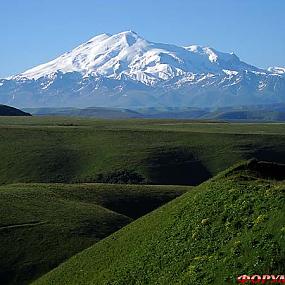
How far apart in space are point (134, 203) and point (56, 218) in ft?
45.9

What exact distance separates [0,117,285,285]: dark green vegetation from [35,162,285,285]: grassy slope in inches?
3.0

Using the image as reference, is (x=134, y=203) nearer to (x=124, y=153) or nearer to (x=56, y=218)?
(x=56, y=218)

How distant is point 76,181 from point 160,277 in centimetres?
7166

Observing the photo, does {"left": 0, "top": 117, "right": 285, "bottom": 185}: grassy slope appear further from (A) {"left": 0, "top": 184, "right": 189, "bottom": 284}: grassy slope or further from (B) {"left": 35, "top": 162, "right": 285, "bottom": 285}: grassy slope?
(B) {"left": 35, "top": 162, "right": 285, "bottom": 285}: grassy slope

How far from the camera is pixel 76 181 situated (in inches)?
Result: 3954

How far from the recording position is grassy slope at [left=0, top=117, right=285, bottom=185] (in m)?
104

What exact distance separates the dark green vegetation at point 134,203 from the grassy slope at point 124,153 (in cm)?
20

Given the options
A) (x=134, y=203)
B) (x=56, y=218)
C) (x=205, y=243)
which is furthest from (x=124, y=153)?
(x=205, y=243)

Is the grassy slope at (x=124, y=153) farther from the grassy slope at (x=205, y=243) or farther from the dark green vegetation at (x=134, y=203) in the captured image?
the grassy slope at (x=205, y=243)

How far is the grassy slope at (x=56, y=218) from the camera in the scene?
1948 inches

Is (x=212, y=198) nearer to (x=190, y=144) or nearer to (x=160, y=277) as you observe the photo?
(x=160, y=277)

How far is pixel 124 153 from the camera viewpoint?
374 ft

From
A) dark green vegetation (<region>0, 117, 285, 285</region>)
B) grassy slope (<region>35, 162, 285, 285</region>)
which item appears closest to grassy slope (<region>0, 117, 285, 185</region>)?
dark green vegetation (<region>0, 117, 285, 285</region>)

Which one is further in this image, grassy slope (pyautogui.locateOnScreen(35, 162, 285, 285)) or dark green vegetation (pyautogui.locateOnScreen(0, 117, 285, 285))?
dark green vegetation (pyautogui.locateOnScreen(0, 117, 285, 285))
